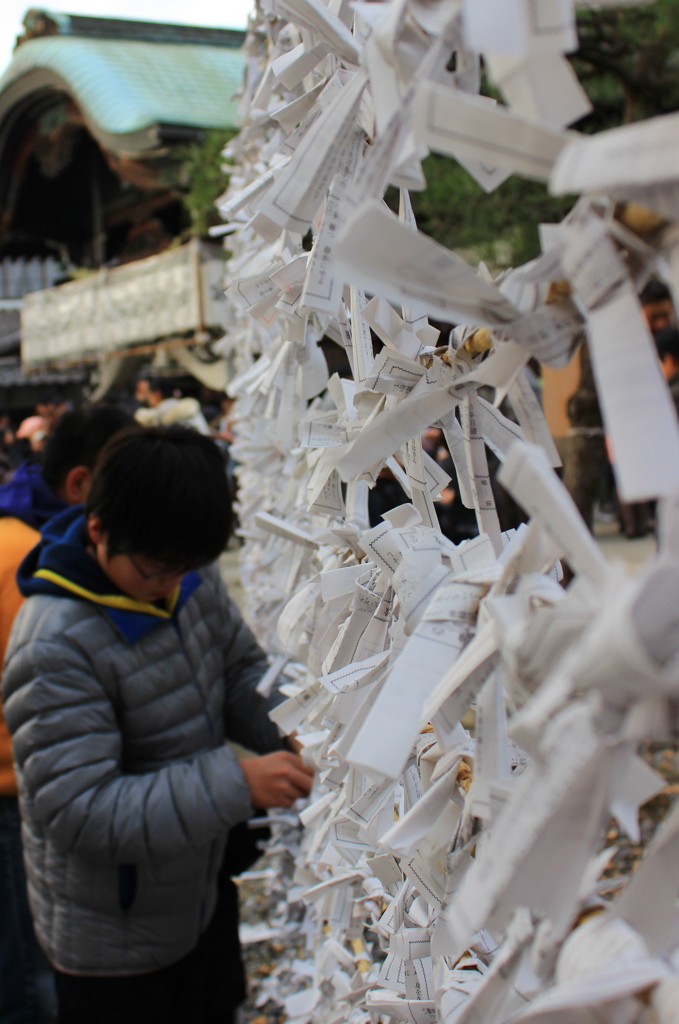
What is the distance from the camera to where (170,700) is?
55.2 inches

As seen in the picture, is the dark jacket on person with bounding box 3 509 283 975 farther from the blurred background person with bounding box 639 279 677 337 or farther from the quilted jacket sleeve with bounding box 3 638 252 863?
the blurred background person with bounding box 639 279 677 337

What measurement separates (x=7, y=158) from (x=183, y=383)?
3.07 metres

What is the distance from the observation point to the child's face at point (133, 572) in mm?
1283

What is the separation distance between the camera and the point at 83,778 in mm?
1219

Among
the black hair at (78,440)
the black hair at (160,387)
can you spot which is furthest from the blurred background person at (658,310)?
the black hair at (160,387)

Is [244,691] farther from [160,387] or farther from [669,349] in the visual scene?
[160,387]

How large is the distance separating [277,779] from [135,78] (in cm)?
709

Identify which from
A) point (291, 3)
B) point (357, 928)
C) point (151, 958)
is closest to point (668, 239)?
point (291, 3)

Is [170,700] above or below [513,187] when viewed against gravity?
below

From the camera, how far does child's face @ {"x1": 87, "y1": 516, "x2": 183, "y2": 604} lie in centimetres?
128

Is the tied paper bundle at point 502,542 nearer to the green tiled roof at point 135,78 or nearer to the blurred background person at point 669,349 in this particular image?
the blurred background person at point 669,349

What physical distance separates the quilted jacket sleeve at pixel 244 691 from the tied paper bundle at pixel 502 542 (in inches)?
38.8

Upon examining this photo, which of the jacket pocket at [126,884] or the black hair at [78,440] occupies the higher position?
the black hair at [78,440]

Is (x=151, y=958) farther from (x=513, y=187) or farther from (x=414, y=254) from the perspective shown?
(x=513, y=187)
